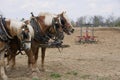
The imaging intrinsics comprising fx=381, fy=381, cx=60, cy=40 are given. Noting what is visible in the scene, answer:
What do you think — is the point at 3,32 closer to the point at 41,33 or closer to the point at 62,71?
the point at 41,33

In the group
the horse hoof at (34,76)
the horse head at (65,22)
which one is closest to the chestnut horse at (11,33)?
the horse hoof at (34,76)

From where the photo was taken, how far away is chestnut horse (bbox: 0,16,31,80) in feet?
28.0

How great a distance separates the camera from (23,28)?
855 centimetres

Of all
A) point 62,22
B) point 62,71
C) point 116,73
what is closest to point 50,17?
point 62,22

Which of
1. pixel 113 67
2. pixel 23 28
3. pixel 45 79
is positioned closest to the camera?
pixel 23 28

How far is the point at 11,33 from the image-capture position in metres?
8.69

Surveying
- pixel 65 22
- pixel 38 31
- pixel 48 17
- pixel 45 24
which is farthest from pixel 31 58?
pixel 65 22

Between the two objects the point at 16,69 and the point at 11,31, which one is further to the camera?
the point at 16,69

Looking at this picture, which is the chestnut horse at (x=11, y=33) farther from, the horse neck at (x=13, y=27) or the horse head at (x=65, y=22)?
the horse head at (x=65, y=22)

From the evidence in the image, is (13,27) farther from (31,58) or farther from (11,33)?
(31,58)

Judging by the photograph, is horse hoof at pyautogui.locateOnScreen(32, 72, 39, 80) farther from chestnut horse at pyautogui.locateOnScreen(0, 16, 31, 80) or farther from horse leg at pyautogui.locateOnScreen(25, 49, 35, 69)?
chestnut horse at pyautogui.locateOnScreen(0, 16, 31, 80)

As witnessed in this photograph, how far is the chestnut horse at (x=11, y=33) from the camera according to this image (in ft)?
28.0

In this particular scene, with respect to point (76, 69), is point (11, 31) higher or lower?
higher

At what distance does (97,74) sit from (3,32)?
9.73ft
